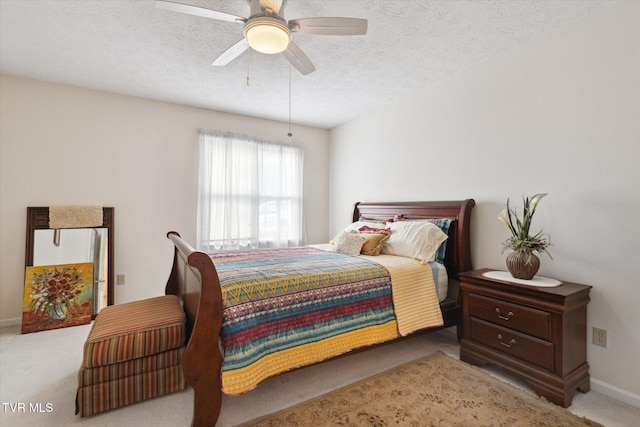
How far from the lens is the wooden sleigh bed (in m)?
1.51

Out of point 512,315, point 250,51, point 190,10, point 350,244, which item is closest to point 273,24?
point 190,10

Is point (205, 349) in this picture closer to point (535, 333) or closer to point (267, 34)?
point (267, 34)

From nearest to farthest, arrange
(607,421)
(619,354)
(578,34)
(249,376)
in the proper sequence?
(249,376) < (607,421) < (619,354) < (578,34)

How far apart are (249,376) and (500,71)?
3.04 meters

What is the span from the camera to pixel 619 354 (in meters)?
1.88

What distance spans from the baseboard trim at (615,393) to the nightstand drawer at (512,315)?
0.57 m

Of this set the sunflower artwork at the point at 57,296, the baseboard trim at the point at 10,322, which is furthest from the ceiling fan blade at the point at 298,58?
the baseboard trim at the point at 10,322

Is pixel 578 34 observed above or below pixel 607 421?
above

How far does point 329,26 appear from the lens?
5.66ft

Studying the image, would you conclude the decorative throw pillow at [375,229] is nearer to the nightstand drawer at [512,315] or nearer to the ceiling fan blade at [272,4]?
the nightstand drawer at [512,315]

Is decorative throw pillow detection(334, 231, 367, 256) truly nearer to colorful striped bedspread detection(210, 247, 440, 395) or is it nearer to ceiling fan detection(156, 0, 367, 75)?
colorful striped bedspread detection(210, 247, 440, 395)

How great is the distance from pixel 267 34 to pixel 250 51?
0.93 metres

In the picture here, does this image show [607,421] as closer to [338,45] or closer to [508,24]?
[508,24]

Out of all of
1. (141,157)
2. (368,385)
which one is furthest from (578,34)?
(141,157)
